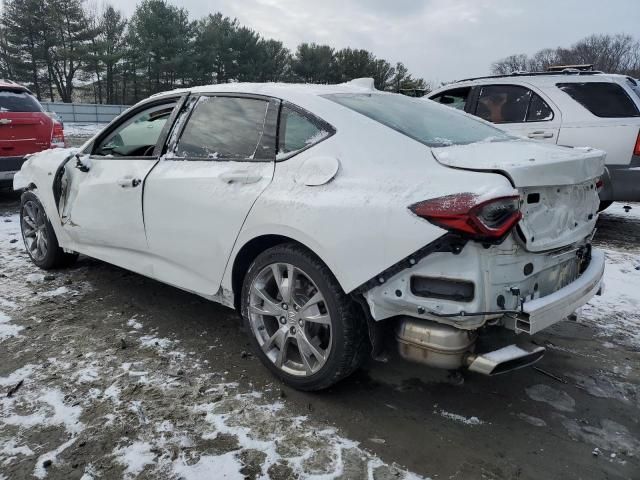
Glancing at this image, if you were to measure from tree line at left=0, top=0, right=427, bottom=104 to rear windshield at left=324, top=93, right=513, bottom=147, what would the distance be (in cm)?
3247

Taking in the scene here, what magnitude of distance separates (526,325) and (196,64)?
117ft

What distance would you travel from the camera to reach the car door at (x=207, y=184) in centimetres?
283

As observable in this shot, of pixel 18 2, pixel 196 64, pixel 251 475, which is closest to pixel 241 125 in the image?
pixel 251 475

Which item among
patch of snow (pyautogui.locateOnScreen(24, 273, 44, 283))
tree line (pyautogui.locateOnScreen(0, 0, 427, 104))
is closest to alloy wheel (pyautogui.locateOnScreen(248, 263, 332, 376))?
patch of snow (pyautogui.locateOnScreen(24, 273, 44, 283))

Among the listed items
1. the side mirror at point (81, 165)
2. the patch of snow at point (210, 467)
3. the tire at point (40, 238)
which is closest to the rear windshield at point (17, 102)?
the tire at point (40, 238)

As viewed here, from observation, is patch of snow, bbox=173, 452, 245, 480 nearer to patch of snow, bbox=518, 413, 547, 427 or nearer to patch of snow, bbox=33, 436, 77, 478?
patch of snow, bbox=33, 436, 77, 478

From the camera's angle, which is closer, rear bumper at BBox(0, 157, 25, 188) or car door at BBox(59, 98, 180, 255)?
car door at BBox(59, 98, 180, 255)

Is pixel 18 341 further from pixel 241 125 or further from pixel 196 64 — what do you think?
pixel 196 64

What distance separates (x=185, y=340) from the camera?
11.0ft

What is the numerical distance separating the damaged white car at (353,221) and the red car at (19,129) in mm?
4452

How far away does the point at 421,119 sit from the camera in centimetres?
288

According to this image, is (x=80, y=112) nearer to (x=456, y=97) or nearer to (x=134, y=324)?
(x=456, y=97)

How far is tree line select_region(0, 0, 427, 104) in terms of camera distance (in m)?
33.6

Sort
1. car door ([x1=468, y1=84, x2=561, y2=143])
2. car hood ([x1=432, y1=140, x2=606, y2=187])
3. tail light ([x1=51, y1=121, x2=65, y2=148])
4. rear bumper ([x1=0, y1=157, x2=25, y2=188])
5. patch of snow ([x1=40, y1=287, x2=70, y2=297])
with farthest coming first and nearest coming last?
tail light ([x1=51, y1=121, x2=65, y2=148]) < rear bumper ([x1=0, y1=157, x2=25, y2=188]) < car door ([x1=468, y1=84, x2=561, y2=143]) < patch of snow ([x1=40, y1=287, x2=70, y2=297]) < car hood ([x1=432, y1=140, x2=606, y2=187])
